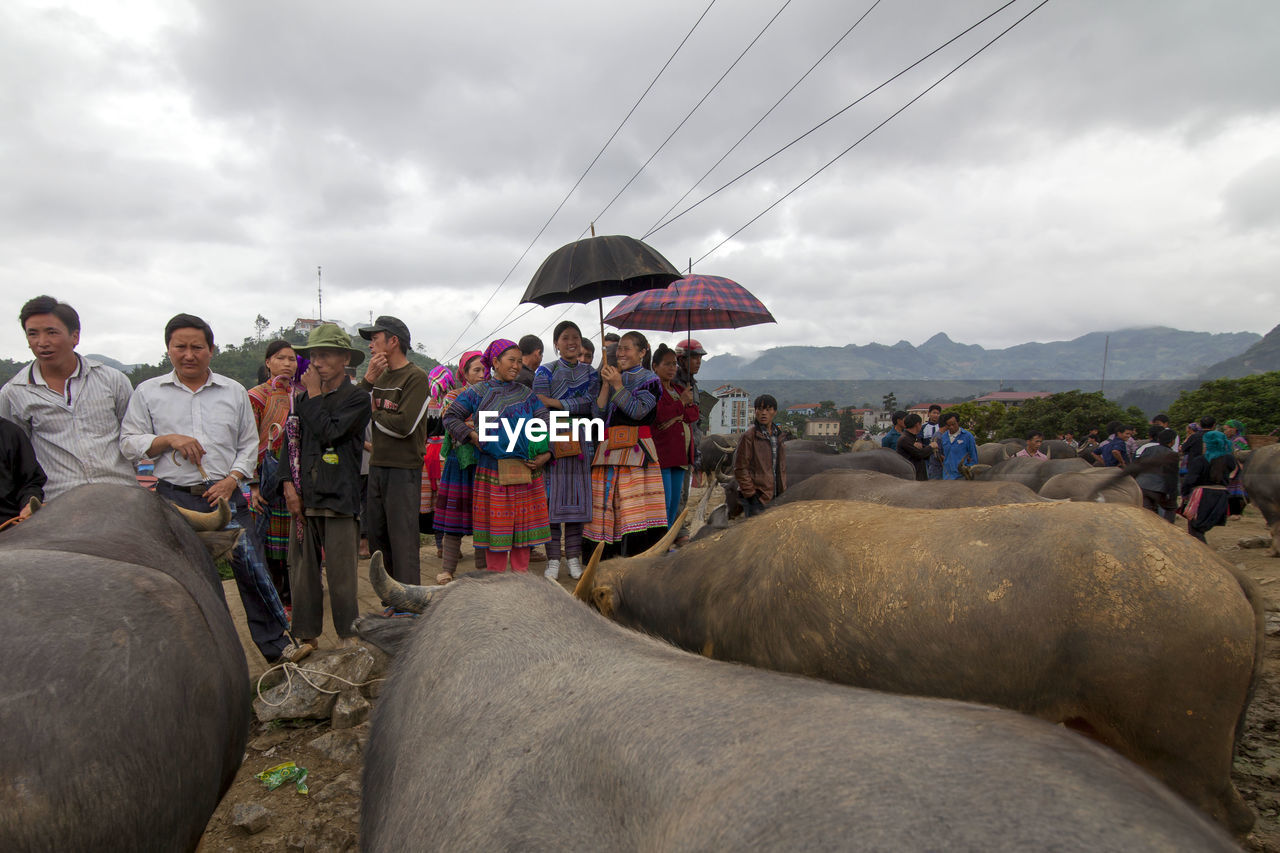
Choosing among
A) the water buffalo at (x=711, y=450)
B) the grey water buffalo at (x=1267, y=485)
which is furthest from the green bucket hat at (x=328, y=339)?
the grey water buffalo at (x=1267, y=485)

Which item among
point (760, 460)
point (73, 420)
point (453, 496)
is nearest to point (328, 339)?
point (73, 420)

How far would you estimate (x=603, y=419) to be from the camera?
5.86 meters

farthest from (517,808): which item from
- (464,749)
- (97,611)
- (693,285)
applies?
(693,285)

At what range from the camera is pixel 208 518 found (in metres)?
3.40

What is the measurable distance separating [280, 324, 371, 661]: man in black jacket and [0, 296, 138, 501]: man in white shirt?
3.20 feet

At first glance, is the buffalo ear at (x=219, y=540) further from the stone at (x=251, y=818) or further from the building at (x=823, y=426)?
the building at (x=823, y=426)

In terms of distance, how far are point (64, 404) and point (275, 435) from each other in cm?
138

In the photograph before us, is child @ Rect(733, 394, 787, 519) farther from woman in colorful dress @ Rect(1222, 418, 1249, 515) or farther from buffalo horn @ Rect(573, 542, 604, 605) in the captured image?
woman in colorful dress @ Rect(1222, 418, 1249, 515)

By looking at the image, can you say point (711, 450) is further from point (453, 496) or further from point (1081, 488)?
point (453, 496)

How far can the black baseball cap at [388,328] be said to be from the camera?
196 inches

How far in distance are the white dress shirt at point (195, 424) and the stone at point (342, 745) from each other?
1.62m

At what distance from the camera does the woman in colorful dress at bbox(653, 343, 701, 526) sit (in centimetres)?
612

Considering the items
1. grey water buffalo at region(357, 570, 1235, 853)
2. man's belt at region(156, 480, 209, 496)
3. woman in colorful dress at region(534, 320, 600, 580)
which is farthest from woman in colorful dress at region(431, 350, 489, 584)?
grey water buffalo at region(357, 570, 1235, 853)

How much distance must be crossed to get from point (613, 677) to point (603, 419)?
4431mm
